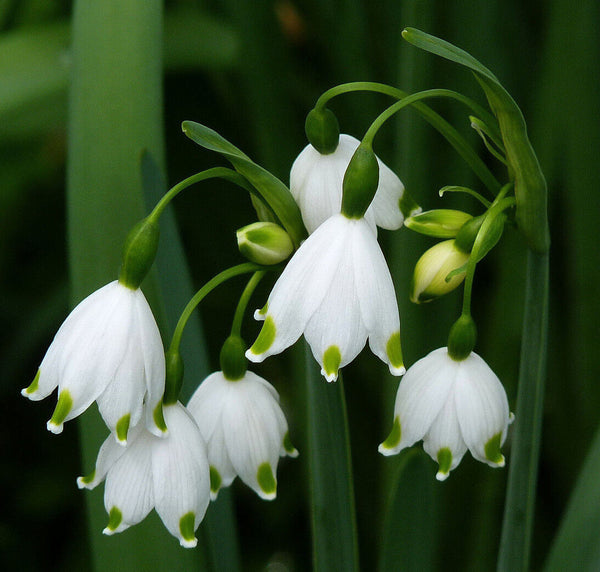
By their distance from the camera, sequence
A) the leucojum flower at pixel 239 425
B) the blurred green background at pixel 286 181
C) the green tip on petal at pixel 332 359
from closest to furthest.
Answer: the green tip on petal at pixel 332 359 < the leucojum flower at pixel 239 425 < the blurred green background at pixel 286 181

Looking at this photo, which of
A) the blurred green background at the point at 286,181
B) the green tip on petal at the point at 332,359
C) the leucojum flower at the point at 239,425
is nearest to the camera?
the green tip on petal at the point at 332,359

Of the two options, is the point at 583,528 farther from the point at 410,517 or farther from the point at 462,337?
the point at 462,337

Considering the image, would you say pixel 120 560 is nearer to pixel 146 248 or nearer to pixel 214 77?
pixel 146 248

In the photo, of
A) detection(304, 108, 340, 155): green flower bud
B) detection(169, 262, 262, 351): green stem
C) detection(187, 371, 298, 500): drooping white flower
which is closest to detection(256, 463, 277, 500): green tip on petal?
detection(187, 371, 298, 500): drooping white flower

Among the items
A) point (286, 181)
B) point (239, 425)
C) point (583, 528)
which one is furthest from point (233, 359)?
point (286, 181)

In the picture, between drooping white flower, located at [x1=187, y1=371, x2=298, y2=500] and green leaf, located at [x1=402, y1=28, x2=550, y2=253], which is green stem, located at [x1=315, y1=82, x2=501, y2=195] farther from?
drooping white flower, located at [x1=187, y1=371, x2=298, y2=500]

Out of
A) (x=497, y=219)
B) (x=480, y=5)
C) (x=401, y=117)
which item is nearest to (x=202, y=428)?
(x=497, y=219)

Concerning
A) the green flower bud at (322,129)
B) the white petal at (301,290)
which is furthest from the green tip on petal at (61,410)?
the green flower bud at (322,129)

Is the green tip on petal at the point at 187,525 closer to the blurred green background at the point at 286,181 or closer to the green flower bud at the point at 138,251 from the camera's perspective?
the green flower bud at the point at 138,251
